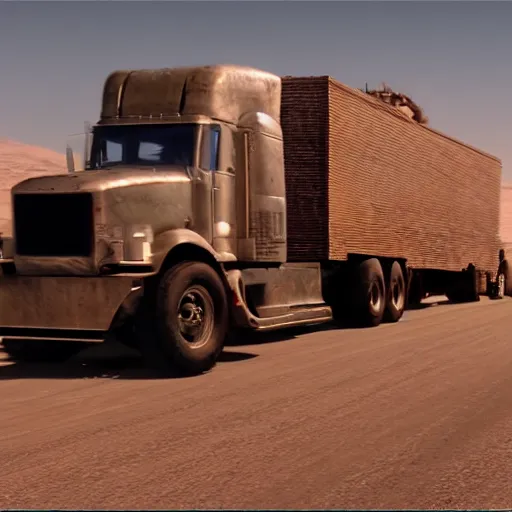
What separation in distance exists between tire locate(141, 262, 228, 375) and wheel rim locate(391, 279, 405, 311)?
278 inches

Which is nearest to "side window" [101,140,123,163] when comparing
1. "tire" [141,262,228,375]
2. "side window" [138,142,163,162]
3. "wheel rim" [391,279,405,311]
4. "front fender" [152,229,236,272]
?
"side window" [138,142,163,162]

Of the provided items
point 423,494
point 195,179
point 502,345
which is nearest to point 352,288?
point 502,345

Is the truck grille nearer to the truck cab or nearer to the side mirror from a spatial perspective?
the truck cab

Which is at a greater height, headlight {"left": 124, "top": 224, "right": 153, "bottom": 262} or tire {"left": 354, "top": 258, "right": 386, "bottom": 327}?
headlight {"left": 124, "top": 224, "right": 153, "bottom": 262}

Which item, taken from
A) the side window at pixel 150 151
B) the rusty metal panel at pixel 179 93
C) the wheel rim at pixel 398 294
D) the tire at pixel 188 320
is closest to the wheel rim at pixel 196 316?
the tire at pixel 188 320

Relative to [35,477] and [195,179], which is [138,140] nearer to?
[195,179]

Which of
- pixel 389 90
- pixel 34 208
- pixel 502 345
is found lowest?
pixel 502 345

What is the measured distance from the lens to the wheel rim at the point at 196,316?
882 cm

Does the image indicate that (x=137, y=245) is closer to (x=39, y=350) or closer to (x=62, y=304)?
(x=62, y=304)

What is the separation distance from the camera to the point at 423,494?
14.1ft

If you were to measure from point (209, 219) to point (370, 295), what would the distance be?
540cm

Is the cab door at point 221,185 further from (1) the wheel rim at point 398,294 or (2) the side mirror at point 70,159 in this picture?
(1) the wheel rim at point 398,294

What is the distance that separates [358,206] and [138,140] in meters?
5.10

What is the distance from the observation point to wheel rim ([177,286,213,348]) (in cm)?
882
